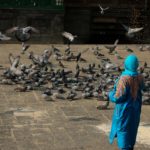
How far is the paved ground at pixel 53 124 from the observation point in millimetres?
9078

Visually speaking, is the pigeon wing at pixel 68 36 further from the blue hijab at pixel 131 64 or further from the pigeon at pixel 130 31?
the blue hijab at pixel 131 64

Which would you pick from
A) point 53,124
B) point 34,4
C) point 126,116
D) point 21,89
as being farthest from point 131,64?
point 34,4

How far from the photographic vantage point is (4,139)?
9.26 meters

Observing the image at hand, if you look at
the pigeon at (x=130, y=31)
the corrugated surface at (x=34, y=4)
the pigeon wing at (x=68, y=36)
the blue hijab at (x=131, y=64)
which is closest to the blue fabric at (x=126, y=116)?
the blue hijab at (x=131, y=64)

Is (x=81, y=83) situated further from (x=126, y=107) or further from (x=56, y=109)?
(x=126, y=107)

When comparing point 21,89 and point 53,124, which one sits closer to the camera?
point 53,124

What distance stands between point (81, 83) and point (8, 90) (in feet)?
5.99

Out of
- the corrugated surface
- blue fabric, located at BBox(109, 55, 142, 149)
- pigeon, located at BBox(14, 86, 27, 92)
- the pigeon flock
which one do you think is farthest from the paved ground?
the corrugated surface

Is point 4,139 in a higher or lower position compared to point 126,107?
lower

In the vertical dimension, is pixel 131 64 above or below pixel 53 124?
above

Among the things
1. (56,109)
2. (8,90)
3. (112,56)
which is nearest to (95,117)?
(56,109)

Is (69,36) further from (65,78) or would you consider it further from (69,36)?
(65,78)

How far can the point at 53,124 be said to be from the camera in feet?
33.7

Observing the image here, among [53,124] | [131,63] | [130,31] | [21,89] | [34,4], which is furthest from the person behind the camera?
[34,4]
